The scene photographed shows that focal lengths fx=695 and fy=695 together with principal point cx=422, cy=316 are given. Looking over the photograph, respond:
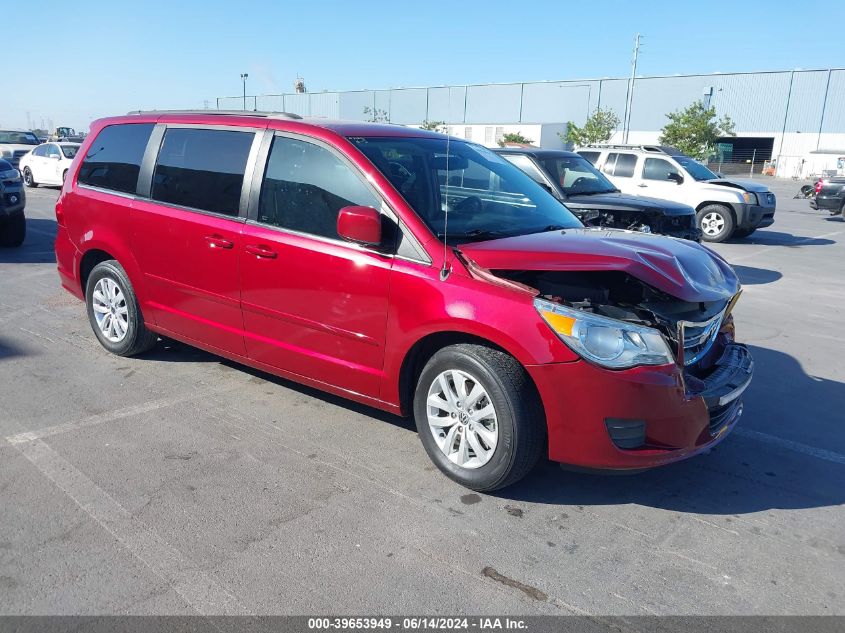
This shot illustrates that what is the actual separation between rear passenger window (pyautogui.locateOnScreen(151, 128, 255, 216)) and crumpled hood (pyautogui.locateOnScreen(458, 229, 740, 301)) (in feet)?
5.66

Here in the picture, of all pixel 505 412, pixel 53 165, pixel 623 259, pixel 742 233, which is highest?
pixel 623 259

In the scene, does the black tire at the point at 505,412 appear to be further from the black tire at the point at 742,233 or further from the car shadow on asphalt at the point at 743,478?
the black tire at the point at 742,233

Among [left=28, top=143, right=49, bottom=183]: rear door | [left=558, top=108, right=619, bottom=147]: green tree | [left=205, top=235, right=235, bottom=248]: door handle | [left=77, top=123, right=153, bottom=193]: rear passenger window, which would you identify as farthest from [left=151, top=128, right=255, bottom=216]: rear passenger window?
[left=558, top=108, right=619, bottom=147]: green tree

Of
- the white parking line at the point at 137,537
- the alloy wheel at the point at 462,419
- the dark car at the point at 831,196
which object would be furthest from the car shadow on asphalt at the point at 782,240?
the white parking line at the point at 137,537

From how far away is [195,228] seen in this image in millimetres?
4629

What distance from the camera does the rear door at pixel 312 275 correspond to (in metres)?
3.89

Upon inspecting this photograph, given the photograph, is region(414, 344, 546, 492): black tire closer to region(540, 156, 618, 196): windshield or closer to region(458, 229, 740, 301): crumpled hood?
region(458, 229, 740, 301): crumpled hood

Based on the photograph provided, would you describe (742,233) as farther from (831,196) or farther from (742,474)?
(742,474)

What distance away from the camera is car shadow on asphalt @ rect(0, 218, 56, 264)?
32.6ft

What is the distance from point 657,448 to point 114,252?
164 inches

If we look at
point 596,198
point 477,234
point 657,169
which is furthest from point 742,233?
point 477,234

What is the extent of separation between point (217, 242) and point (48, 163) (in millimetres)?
19459

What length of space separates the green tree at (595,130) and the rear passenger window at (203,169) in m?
45.4

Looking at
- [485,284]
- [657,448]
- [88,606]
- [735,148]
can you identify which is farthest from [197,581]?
[735,148]
